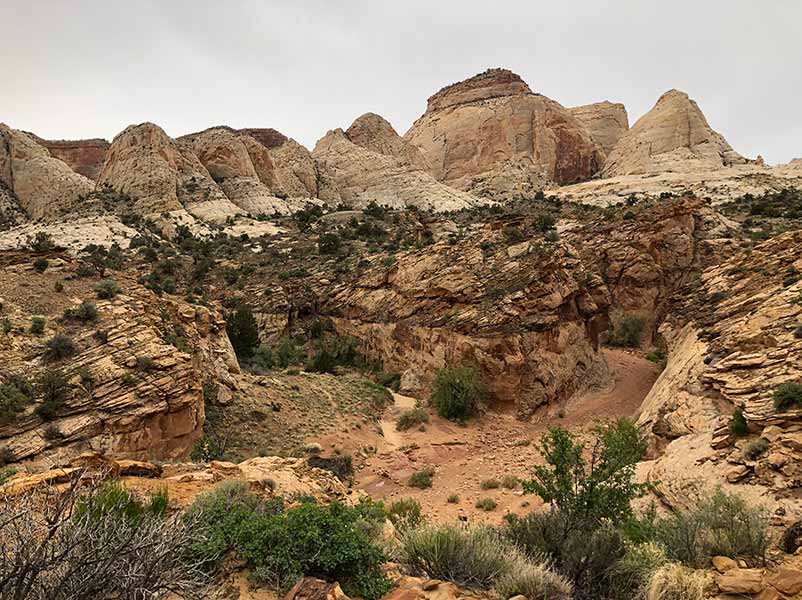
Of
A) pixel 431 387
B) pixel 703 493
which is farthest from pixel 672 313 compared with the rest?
pixel 703 493

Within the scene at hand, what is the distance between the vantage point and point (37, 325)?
1019 cm

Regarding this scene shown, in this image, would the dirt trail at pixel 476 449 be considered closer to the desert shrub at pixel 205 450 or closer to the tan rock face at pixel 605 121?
the desert shrub at pixel 205 450

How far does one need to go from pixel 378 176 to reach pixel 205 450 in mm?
45255

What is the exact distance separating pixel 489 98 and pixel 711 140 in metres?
31.6

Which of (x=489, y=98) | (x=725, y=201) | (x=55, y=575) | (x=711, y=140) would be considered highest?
(x=489, y=98)

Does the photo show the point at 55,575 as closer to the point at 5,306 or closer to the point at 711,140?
the point at 5,306

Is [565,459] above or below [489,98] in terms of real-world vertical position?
below

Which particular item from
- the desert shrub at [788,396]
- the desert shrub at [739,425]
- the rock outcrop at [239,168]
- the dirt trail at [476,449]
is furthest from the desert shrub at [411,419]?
the rock outcrop at [239,168]

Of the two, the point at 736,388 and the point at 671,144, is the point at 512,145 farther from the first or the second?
the point at 736,388

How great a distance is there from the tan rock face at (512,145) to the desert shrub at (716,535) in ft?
179

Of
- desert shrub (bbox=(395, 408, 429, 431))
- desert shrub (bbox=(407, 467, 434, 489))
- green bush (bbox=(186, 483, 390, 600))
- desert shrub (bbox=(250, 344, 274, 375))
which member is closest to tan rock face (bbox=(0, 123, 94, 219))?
desert shrub (bbox=(250, 344, 274, 375))

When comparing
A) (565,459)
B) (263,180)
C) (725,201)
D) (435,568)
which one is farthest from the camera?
(263,180)

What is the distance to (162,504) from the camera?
4.72m

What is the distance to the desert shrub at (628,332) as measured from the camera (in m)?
24.3
